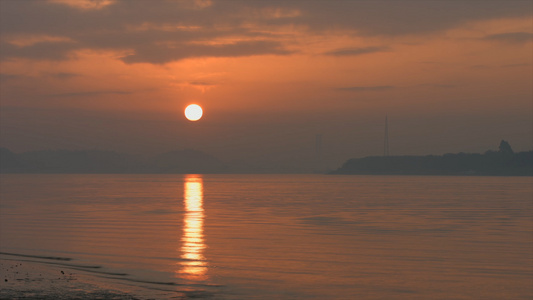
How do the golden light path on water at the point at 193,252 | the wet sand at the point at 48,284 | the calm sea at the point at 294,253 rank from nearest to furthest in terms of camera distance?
the wet sand at the point at 48,284 < the calm sea at the point at 294,253 < the golden light path on water at the point at 193,252

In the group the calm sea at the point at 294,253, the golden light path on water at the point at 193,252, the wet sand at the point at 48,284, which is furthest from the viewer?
the golden light path on water at the point at 193,252

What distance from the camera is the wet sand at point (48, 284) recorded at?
2020 centimetres

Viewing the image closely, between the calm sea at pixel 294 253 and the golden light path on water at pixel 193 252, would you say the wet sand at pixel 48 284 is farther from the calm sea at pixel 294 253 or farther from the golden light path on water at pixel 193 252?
the golden light path on water at pixel 193 252

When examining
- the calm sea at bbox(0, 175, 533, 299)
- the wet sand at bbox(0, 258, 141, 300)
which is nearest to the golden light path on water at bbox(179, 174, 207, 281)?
the calm sea at bbox(0, 175, 533, 299)

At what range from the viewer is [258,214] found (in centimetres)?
6406

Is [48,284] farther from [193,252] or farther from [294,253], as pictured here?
[294,253]

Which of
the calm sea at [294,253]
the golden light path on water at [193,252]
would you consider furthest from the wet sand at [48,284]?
the golden light path on water at [193,252]

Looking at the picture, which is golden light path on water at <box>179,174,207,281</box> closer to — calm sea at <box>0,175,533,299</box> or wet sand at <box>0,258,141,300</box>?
calm sea at <box>0,175,533,299</box>

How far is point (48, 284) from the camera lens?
73.5 feet

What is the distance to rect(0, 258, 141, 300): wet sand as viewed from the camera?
20203mm

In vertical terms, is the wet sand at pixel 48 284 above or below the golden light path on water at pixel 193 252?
below

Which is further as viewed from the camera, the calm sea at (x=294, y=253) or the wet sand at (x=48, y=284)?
the calm sea at (x=294, y=253)

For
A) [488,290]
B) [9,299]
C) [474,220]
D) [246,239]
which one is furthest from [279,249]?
[474,220]

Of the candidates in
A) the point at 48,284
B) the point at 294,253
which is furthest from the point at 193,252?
the point at 48,284
